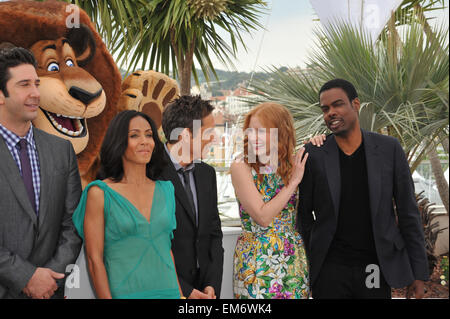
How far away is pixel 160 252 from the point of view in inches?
76.2

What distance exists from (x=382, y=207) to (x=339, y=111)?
20.5 inches

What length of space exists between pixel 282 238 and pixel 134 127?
2.98 ft

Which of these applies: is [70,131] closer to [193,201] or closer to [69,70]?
[69,70]

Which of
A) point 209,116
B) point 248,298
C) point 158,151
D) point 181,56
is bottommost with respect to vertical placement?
point 248,298

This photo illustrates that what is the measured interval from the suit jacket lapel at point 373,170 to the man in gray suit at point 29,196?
137 centimetres

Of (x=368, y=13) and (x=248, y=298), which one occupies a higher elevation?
(x=368, y=13)

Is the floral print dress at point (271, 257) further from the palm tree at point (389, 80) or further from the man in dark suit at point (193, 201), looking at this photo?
the palm tree at point (389, 80)

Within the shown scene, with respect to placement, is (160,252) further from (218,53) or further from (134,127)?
(218,53)

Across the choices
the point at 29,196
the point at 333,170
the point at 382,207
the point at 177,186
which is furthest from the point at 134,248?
the point at 382,207

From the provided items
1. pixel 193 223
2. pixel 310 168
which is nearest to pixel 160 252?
pixel 193 223

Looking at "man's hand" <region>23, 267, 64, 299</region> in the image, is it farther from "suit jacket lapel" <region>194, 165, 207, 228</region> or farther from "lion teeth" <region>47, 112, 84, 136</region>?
"lion teeth" <region>47, 112, 84, 136</region>

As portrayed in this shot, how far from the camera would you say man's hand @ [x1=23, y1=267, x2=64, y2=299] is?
6.02ft

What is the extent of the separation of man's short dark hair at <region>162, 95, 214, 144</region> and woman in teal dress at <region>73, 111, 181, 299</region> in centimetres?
19
